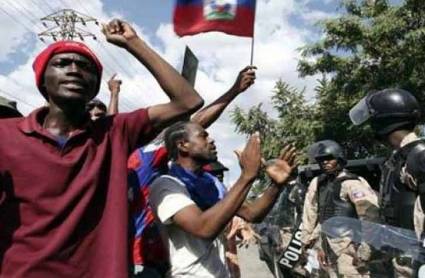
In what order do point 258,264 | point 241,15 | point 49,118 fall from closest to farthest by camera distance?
point 49,118
point 241,15
point 258,264

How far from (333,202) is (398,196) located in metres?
2.16

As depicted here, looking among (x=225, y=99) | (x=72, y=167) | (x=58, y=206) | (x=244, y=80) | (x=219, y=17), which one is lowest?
(x=58, y=206)

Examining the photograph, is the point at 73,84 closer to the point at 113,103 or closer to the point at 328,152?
the point at 113,103

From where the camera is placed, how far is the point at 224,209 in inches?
90.7

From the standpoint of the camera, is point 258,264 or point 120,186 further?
point 258,264

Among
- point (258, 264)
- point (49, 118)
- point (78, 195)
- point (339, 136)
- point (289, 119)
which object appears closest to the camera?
point (78, 195)

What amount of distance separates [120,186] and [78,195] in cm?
16

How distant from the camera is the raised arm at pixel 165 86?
222 centimetres

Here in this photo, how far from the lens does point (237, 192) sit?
2.32 m

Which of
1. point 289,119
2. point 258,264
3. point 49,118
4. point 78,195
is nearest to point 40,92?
point 49,118

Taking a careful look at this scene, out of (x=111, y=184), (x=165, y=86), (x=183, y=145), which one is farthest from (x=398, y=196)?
(x=111, y=184)

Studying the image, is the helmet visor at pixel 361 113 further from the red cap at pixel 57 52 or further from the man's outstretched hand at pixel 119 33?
the red cap at pixel 57 52

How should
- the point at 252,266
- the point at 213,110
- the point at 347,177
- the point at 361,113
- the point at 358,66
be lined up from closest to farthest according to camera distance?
1. the point at 213,110
2. the point at 361,113
3. the point at 347,177
4. the point at 252,266
5. the point at 358,66

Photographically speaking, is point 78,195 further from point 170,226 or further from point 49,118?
point 170,226
